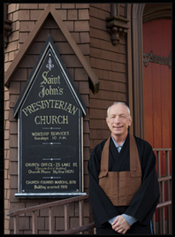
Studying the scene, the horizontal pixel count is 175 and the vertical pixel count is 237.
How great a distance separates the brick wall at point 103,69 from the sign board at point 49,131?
2.80ft

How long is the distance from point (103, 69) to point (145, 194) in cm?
261

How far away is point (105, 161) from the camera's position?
249cm

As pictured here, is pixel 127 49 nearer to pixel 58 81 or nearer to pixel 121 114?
pixel 58 81

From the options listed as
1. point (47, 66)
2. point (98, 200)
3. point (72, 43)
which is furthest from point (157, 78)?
point (98, 200)

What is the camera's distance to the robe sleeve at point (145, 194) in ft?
7.60

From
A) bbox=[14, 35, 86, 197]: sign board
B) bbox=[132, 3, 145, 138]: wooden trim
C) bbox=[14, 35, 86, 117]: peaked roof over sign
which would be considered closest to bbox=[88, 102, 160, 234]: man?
bbox=[14, 35, 86, 197]: sign board

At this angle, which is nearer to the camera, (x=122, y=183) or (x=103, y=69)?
(x=122, y=183)

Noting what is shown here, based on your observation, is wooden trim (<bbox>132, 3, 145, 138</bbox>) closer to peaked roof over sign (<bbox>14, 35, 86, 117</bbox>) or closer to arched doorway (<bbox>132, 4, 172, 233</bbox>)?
arched doorway (<bbox>132, 4, 172, 233</bbox>)

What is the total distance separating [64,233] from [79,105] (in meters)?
1.52

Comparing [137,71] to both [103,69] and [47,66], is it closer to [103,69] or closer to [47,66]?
[103,69]

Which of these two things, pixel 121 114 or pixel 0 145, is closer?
pixel 121 114

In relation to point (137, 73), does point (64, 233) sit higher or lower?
lower

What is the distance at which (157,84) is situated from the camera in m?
5.71

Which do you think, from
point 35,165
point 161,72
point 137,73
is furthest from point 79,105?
point 161,72
